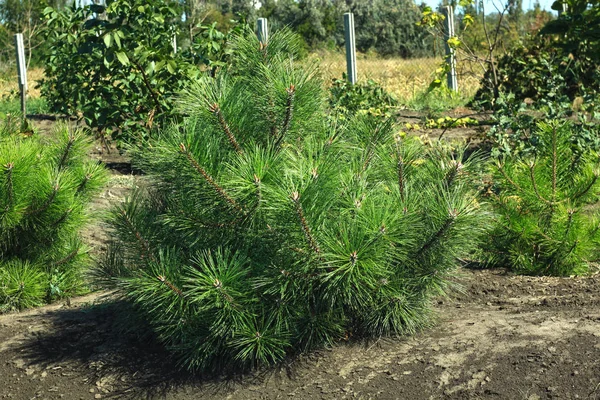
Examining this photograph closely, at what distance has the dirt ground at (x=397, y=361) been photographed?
2.99m

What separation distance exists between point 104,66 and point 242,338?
4.18m

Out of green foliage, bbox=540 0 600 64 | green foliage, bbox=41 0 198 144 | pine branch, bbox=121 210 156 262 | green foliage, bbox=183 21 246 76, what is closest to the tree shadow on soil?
pine branch, bbox=121 210 156 262

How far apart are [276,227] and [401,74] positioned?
443 inches

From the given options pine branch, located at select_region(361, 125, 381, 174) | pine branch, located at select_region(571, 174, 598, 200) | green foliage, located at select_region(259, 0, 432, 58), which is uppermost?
green foliage, located at select_region(259, 0, 432, 58)

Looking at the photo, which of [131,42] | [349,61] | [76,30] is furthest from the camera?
[349,61]

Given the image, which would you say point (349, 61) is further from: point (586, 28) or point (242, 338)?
point (242, 338)

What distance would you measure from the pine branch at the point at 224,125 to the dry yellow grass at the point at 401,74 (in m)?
9.24

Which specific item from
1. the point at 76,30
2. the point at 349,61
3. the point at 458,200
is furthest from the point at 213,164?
the point at 349,61

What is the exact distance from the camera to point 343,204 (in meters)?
3.05

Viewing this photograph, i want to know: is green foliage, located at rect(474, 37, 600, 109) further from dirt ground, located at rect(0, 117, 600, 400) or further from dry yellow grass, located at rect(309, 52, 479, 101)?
dirt ground, located at rect(0, 117, 600, 400)

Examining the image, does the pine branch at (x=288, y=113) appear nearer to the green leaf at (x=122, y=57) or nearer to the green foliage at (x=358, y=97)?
the green leaf at (x=122, y=57)

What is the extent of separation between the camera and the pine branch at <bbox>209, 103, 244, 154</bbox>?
318 centimetres

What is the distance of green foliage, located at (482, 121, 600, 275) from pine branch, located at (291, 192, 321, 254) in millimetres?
1501

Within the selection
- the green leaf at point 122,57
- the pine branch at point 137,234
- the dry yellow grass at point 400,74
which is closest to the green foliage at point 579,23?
the green leaf at point 122,57
